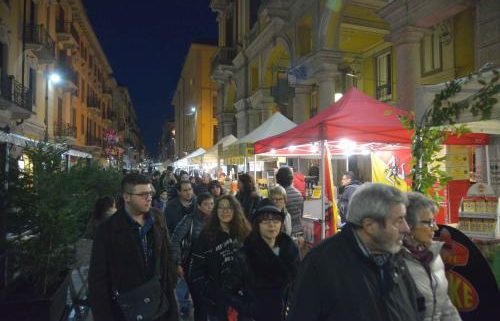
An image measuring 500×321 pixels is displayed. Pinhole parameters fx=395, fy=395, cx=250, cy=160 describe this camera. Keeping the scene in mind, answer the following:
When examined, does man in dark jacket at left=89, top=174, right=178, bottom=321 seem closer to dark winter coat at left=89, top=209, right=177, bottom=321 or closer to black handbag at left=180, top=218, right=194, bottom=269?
dark winter coat at left=89, top=209, right=177, bottom=321

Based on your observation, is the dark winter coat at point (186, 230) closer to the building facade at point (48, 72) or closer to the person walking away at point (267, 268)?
the person walking away at point (267, 268)

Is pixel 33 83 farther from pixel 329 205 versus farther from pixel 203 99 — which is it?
pixel 203 99

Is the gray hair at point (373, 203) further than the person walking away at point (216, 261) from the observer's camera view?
No

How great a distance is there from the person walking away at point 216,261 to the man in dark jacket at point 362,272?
179 centimetres

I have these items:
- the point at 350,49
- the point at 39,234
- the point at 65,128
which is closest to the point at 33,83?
the point at 65,128

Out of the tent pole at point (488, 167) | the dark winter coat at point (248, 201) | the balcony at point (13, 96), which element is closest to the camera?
the tent pole at point (488, 167)

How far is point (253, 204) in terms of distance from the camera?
248 inches

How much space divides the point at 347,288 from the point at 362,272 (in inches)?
4.5

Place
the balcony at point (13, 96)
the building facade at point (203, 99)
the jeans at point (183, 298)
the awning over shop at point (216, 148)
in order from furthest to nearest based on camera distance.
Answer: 1. the building facade at point (203, 99)
2. the balcony at point (13, 96)
3. the awning over shop at point (216, 148)
4. the jeans at point (183, 298)

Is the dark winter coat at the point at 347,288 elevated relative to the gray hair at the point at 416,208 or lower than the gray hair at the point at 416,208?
lower

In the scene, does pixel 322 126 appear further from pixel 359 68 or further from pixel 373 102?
pixel 359 68

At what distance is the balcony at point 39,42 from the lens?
21.8m

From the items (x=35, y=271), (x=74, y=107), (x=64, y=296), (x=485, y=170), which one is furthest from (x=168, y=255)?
(x=74, y=107)

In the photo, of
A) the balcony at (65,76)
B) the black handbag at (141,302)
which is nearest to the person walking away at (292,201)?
the black handbag at (141,302)
